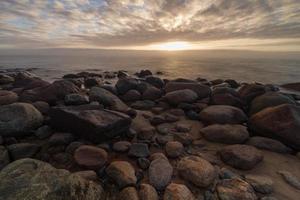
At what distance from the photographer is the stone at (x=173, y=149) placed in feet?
14.1

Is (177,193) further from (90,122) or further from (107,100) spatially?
(107,100)

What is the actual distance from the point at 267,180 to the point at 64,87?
7763 mm

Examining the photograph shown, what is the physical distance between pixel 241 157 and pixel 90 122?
11.5 feet

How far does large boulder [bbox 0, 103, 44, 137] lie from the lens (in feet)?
15.2

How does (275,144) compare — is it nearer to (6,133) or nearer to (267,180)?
(267,180)

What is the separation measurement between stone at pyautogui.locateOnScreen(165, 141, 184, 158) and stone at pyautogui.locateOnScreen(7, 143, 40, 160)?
299 centimetres

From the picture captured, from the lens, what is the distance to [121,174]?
3404mm

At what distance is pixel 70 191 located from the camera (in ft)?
8.38

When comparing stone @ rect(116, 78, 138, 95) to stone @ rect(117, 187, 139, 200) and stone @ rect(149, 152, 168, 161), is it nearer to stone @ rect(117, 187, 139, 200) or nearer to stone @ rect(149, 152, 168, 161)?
stone @ rect(149, 152, 168, 161)

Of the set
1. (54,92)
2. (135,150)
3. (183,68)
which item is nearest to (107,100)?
(54,92)

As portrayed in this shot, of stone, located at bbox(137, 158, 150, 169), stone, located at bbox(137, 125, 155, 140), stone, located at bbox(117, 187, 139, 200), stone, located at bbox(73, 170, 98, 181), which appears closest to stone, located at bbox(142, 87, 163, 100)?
stone, located at bbox(137, 125, 155, 140)

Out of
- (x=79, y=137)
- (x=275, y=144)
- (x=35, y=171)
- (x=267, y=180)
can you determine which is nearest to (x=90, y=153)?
(x=79, y=137)

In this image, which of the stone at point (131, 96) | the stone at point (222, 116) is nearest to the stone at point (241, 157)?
the stone at point (222, 116)

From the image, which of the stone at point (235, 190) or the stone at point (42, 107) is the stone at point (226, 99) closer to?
the stone at point (235, 190)
